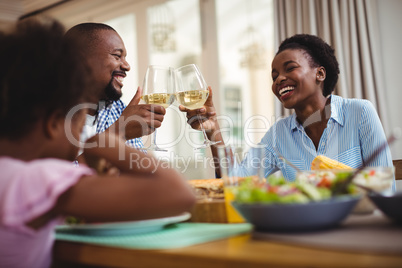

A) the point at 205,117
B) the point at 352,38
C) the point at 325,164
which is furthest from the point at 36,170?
the point at 352,38

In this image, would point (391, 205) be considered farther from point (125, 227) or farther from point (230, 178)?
point (125, 227)

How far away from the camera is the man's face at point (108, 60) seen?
1959mm

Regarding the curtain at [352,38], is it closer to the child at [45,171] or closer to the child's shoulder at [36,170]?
the child at [45,171]

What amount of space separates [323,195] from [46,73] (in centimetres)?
58

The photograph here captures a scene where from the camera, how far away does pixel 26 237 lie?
72cm

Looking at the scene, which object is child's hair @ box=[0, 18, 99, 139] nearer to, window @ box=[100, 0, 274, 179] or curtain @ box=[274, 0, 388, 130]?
window @ box=[100, 0, 274, 179]

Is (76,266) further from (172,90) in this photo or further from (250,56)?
(250,56)

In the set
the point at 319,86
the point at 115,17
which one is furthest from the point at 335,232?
the point at 115,17

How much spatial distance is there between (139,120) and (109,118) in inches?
22.1

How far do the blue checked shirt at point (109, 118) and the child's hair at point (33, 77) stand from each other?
1.24 metres

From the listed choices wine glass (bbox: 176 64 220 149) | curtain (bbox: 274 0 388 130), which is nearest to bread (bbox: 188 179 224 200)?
wine glass (bbox: 176 64 220 149)

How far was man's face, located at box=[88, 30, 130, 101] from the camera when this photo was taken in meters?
1.96

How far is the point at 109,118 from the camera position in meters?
2.11

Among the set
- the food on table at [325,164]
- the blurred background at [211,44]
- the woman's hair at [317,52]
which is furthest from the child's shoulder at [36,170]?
the woman's hair at [317,52]
